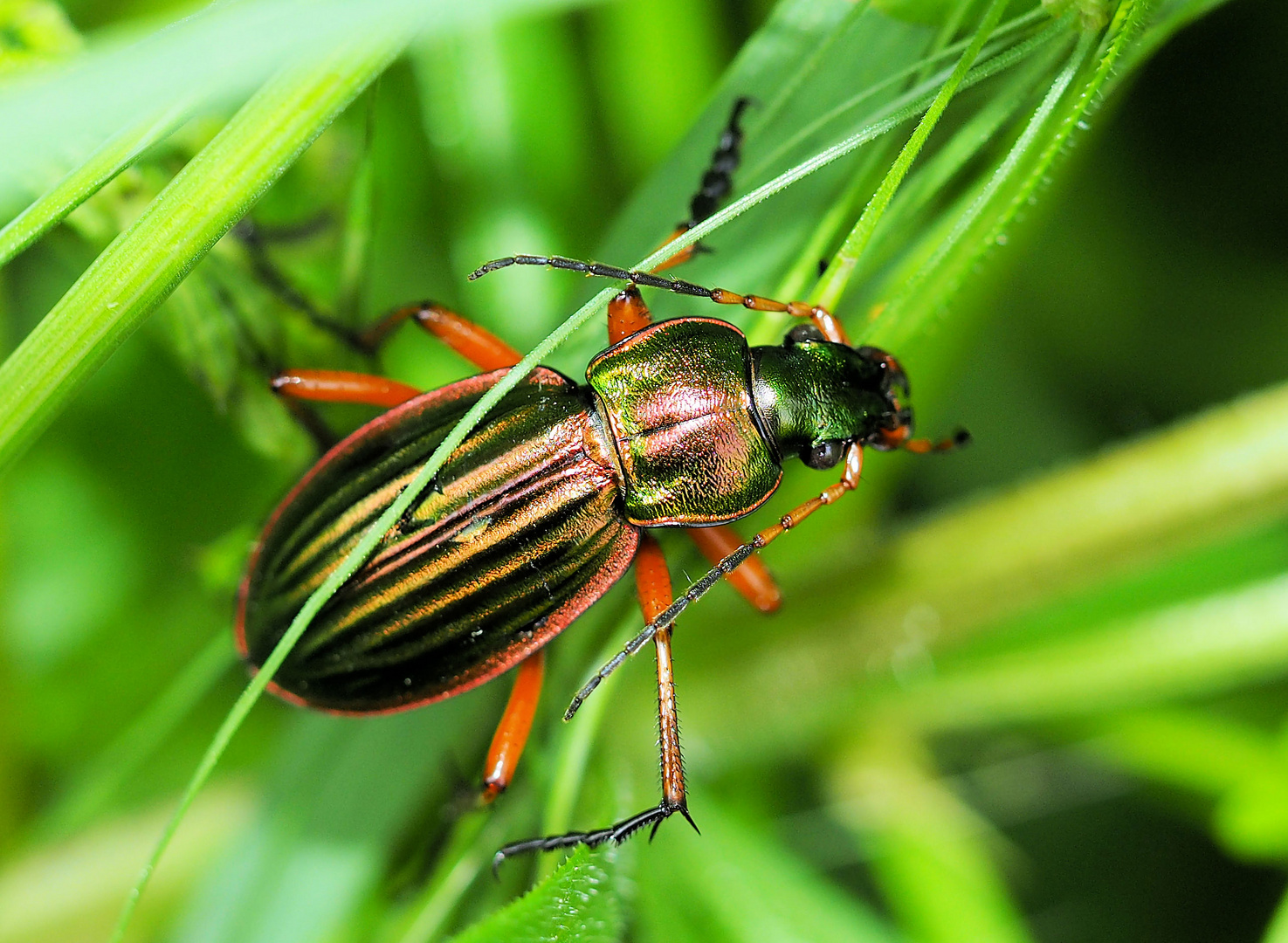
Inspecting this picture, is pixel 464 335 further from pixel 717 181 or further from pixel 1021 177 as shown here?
pixel 1021 177

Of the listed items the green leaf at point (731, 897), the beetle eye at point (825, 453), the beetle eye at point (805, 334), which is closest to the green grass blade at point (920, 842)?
the green leaf at point (731, 897)

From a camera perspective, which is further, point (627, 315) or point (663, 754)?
point (627, 315)

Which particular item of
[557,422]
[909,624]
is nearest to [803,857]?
[909,624]

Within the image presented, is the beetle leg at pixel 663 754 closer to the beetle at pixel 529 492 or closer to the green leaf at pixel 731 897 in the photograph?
the beetle at pixel 529 492

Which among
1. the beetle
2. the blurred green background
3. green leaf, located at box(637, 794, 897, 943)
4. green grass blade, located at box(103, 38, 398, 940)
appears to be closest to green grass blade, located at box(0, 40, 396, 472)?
green grass blade, located at box(103, 38, 398, 940)

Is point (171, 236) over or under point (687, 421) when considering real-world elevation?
under

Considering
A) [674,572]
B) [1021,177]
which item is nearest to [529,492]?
[674,572]
